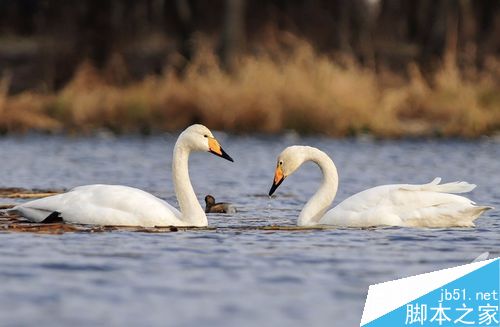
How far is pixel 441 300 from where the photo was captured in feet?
25.1

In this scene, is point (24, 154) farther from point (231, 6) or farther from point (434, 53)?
point (434, 53)

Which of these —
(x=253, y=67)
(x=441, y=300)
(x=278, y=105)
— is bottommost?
(x=441, y=300)

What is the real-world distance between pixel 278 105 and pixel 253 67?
3.46 feet

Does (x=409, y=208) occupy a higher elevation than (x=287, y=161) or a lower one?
lower

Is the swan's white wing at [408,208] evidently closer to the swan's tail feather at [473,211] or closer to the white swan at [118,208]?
the swan's tail feather at [473,211]

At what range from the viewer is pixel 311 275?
906cm

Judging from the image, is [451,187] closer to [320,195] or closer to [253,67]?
[320,195]

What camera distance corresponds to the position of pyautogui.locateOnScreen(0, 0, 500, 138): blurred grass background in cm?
2608

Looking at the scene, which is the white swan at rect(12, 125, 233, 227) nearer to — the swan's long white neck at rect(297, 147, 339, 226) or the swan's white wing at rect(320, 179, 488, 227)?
the swan's long white neck at rect(297, 147, 339, 226)

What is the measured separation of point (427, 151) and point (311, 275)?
14.8 meters

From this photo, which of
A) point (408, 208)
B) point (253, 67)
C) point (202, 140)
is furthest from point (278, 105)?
point (408, 208)

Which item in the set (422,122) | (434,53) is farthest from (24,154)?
(434,53)

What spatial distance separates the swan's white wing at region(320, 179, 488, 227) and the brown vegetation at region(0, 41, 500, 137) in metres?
13.8

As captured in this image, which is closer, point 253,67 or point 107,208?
point 107,208
